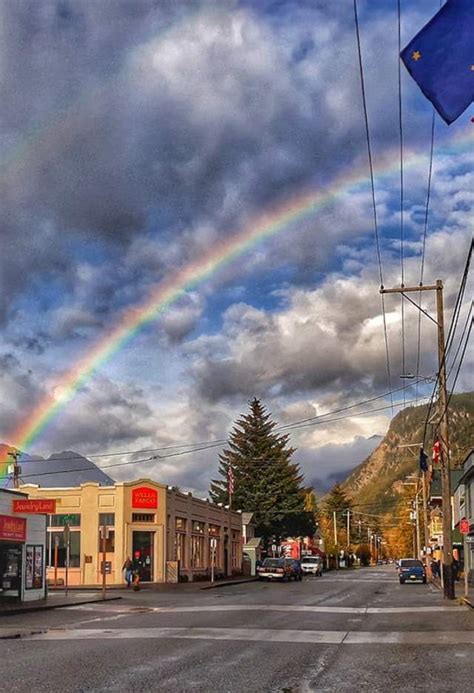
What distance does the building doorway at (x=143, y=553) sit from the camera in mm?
53719

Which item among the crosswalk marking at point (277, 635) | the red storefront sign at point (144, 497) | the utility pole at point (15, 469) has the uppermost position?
the utility pole at point (15, 469)

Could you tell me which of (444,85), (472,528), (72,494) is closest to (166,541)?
(72,494)

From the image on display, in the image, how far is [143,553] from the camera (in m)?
54.6

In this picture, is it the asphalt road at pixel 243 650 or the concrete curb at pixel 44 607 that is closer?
the asphalt road at pixel 243 650

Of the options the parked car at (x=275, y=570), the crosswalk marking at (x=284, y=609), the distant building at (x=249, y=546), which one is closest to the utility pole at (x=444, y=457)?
the crosswalk marking at (x=284, y=609)

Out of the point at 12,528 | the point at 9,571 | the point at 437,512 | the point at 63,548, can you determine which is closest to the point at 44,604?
the point at 9,571

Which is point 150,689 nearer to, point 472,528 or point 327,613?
point 327,613

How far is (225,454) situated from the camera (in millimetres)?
105812

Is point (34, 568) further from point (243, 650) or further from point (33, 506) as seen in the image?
point (243, 650)

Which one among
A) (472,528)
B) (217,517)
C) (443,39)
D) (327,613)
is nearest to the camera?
(443,39)

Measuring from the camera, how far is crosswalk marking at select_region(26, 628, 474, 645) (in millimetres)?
18312

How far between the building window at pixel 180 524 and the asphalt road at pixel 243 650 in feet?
97.3

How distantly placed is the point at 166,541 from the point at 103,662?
138 ft

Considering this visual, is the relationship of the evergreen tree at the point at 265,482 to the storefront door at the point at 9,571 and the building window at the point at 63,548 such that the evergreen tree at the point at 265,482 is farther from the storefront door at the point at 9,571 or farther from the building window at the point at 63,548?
the storefront door at the point at 9,571
